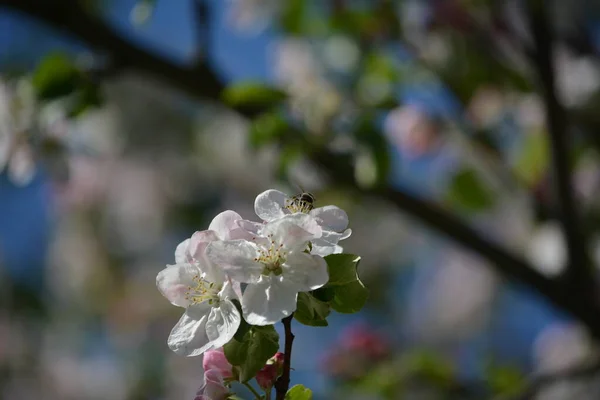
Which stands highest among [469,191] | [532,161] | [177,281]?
[532,161]

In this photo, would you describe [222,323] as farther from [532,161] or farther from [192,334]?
[532,161]

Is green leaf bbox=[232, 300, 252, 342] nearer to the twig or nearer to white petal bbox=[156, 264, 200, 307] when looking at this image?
white petal bbox=[156, 264, 200, 307]

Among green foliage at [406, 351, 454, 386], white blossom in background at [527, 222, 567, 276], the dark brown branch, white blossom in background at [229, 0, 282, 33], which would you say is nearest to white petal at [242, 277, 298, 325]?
the dark brown branch

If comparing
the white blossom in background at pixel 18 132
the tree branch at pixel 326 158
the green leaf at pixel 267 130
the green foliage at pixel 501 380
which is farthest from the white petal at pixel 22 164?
the green foliage at pixel 501 380

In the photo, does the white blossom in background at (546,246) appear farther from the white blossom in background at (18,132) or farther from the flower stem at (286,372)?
the flower stem at (286,372)

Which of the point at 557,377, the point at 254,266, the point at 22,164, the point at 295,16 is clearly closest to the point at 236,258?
the point at 254,266
